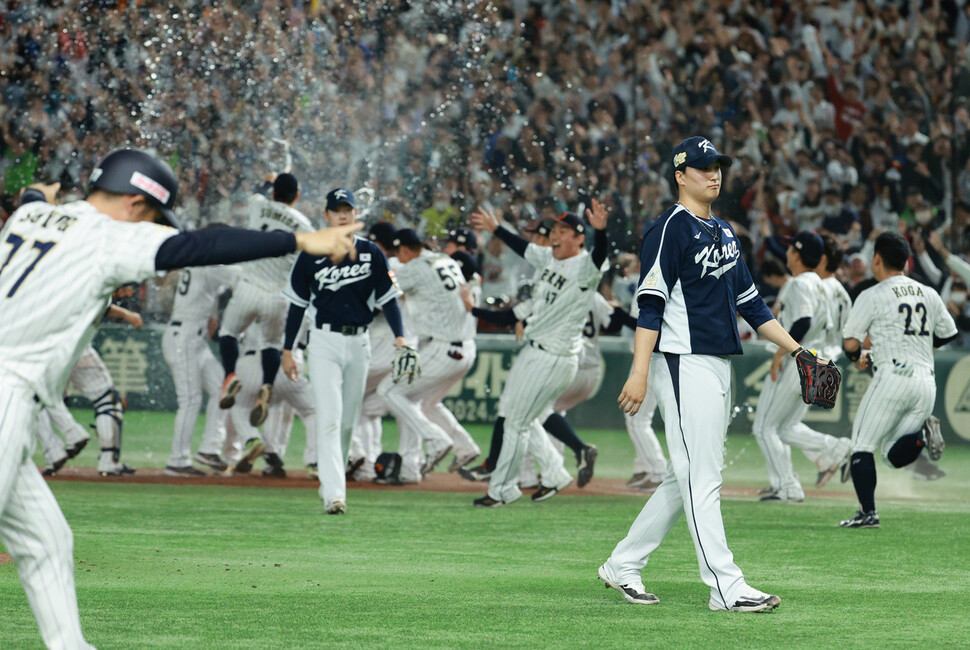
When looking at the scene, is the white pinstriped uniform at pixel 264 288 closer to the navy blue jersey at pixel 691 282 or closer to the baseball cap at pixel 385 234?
the baseball cap at pixel 385 234

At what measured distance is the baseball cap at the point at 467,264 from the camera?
491 inches

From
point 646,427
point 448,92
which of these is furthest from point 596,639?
point 448,92

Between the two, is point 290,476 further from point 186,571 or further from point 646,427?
point 186,571

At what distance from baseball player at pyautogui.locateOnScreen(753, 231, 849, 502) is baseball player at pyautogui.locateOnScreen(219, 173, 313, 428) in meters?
4.37

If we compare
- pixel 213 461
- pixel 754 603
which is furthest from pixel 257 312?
pixel 754 603

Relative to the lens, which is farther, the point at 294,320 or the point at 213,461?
the point at 213,461

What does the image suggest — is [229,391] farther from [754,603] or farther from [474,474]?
[754,603]

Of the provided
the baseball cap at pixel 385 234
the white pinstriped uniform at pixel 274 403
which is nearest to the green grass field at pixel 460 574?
the white pinstriped uniform at pixel 274 403

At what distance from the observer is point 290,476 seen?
1234 cm

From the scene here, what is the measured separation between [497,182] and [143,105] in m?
5.44

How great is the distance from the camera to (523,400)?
10125mm

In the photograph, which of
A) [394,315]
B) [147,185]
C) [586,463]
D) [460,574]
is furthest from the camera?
[586,463]

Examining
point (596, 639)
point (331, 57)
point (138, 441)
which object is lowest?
point (138, 441)

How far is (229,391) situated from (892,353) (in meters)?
5.79
